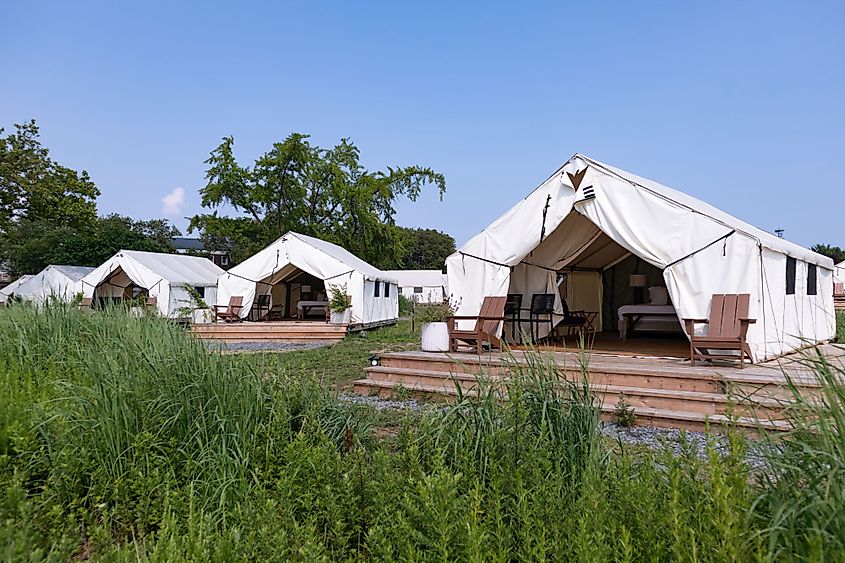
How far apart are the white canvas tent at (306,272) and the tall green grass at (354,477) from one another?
38.3ft

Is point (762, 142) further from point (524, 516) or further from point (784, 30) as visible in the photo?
point (524, 516)

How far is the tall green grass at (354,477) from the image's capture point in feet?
5.48

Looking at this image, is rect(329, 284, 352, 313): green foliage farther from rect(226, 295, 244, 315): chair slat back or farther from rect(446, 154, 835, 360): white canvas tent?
rect(446, 154, 835, 360): white canvas tent

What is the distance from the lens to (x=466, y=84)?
12.2m

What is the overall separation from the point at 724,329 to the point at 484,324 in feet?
9.52

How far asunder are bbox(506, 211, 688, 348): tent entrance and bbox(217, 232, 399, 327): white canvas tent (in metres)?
6.50

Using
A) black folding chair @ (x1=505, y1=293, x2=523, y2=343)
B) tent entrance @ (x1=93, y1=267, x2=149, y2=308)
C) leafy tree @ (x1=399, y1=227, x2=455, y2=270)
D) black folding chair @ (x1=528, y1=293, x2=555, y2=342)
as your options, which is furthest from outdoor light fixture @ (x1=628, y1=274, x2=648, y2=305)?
leafy tree @ (x1=399, y1=227, x2=455, y2=270)

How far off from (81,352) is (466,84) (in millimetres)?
10056

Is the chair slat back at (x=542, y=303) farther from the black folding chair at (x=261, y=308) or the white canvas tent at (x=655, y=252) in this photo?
the black folding chair at (x=261, y=308)

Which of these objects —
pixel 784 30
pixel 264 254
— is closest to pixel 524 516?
pixel 784 30

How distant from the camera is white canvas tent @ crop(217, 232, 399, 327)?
15.6 meters

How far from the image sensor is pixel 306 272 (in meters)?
16.6

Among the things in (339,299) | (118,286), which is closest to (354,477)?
(339,299)

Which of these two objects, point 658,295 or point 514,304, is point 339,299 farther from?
point 658,295
